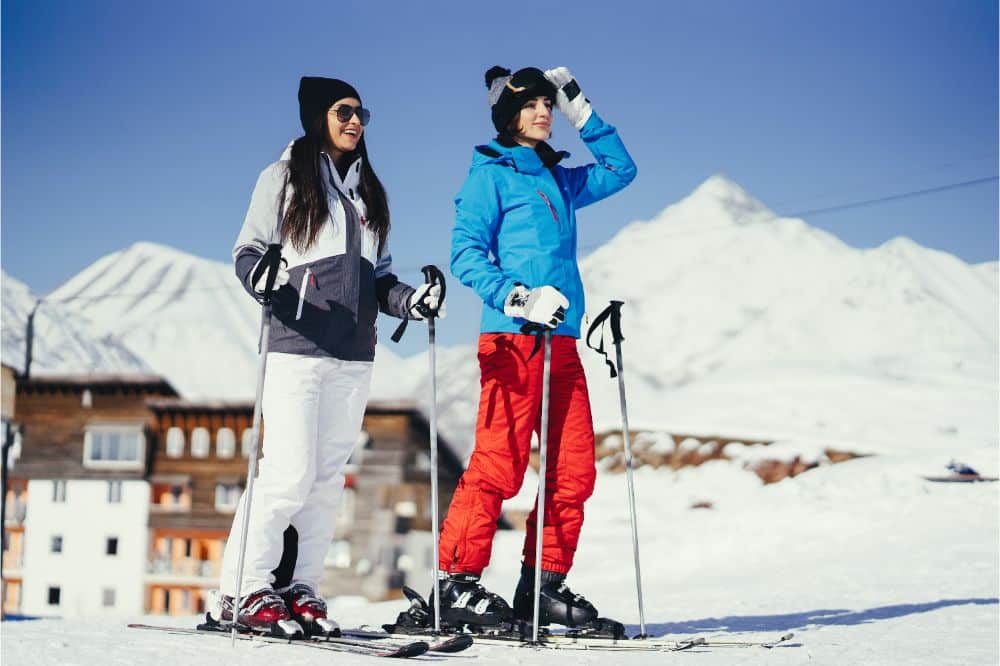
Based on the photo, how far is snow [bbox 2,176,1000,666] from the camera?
448cm

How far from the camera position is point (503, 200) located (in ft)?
14.7

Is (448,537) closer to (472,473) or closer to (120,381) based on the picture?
(472,473)

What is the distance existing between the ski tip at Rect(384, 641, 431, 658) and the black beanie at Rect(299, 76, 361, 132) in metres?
1.96

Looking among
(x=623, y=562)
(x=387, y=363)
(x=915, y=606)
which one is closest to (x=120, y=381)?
(x=623, y=562)

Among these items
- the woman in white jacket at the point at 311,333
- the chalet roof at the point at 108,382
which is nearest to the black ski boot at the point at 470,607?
the woman in white jacket at the point at 311,333

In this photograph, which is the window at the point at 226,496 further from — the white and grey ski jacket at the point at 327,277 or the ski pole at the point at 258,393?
the ski pole at the point at 258,393

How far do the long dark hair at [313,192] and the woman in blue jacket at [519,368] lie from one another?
0.30 metres

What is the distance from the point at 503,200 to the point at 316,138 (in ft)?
2.36

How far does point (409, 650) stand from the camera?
350 centimetres

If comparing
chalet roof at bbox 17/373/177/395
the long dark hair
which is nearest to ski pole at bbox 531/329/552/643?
the long dark hair

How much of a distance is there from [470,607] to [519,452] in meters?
0.57

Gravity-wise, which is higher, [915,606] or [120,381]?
[120,381]

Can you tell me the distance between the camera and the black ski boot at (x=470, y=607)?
4.24m

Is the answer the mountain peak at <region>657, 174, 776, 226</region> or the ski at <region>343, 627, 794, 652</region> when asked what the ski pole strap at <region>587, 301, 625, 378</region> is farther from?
the mountain peak at <region>657, 174, 776, 226</region>
